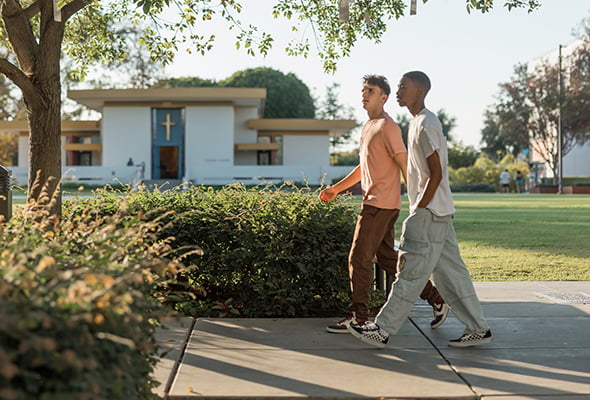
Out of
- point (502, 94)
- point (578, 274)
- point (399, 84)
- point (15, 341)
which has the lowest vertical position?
point (578, 274)

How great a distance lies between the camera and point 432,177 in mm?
4934

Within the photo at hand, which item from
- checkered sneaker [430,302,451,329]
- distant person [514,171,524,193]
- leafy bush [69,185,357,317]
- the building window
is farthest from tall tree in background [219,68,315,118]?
checkered sneaker [430,302,451,329]

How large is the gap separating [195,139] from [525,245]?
1402 inches

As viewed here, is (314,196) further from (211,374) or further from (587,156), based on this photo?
(587,156)

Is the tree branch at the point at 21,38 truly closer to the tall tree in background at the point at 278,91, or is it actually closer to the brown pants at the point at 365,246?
the brown pants at the point at 365,246

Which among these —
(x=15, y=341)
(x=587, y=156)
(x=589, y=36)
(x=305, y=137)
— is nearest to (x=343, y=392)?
(x=15, y=341)

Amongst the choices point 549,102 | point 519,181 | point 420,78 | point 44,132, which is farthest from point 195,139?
point 420,78

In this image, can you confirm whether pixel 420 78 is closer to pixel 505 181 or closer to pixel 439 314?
pixel 439 314

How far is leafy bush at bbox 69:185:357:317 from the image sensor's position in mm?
6242

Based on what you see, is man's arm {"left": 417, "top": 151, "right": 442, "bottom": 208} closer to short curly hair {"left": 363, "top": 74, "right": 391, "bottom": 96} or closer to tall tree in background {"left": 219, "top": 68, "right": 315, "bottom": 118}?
short curly hair {"left": 363, "top": 74, "right": 391, "bottom": 96}

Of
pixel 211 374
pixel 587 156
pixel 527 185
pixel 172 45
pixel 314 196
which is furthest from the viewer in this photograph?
pixel 587 156

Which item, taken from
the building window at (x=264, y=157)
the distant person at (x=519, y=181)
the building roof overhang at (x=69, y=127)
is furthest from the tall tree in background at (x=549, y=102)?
the building roof overhang at (x=69, y=127)

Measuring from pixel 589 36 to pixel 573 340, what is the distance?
50074 mm

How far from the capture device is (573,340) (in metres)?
5.45
